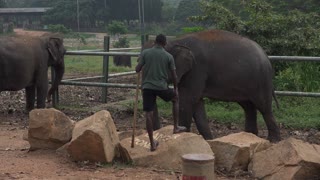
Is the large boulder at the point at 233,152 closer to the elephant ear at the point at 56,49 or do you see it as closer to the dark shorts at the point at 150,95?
the dark shorts at the point at 150,95

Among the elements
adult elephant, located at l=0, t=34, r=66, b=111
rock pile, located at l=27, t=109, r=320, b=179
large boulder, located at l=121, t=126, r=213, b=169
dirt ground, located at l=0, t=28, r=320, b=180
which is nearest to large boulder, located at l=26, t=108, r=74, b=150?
dirt ground, located at l=0, t=28, r=320, b=180

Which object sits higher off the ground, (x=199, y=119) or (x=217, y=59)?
(x=217, y=59)

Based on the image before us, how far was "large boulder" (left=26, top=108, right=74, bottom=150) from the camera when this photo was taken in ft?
24.9

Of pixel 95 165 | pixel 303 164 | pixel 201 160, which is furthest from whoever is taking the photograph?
pixel 95 165

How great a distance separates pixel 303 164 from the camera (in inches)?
246

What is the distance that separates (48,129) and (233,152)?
2.39 metres

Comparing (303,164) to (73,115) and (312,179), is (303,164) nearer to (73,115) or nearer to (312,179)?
(312,179)

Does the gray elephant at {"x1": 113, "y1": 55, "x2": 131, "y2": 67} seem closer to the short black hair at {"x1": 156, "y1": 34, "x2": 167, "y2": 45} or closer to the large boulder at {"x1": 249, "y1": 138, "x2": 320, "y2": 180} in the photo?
the short black hair at {"x1": 156, "y1": 34, "x2": 167, "y2": 45}

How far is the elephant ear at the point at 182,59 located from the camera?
28.2ft

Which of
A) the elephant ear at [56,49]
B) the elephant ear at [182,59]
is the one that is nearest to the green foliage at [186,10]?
the elephant ear at [56,49]

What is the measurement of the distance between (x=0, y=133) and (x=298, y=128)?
15.7 feet

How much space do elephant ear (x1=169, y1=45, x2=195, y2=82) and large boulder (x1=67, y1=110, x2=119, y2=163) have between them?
1.77 metres

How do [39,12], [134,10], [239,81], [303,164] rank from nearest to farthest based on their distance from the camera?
[303,164]
[239,81]
[134,10]
[39,12]

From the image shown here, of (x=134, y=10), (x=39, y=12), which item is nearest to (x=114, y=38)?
(x=134, y=10)
